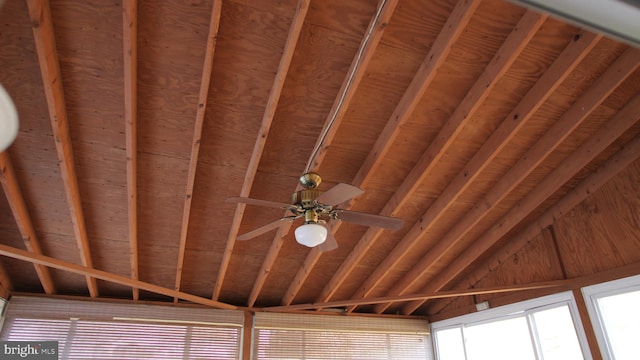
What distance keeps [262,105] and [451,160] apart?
74.5 inches

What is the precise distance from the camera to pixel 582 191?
430 cm

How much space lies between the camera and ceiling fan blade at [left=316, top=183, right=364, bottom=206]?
2.41 m

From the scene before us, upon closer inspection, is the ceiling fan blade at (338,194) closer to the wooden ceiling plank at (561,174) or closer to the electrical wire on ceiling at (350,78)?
the electrical wire on ceiling at (350,78)

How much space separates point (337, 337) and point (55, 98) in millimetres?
5066

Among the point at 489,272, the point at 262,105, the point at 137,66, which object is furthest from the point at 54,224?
the point at 489,272

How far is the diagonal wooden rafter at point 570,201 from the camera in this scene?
3889 millimetres

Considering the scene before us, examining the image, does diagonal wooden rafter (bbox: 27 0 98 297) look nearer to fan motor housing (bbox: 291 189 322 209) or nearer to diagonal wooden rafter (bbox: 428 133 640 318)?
fan motor housing (bbox: 291 189 322 209)

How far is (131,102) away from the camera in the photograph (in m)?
2.57

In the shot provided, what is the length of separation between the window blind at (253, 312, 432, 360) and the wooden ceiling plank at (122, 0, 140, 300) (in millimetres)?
2567

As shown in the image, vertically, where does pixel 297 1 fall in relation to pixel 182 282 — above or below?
above

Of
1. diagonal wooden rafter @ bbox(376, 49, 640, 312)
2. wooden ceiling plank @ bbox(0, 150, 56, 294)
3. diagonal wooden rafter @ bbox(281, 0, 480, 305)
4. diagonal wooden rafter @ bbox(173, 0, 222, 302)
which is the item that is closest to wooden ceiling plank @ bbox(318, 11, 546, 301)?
diagonal wooden rafter @ bbox(281, 0, 480, 305)

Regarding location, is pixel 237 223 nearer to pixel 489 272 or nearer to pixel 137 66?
pixel 137 66

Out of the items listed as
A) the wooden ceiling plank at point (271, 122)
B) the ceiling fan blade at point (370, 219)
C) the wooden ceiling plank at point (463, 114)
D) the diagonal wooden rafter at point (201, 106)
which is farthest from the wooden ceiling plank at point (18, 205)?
the wooden ceiling plank at point (463, 114)

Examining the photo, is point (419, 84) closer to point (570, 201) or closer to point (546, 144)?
point (546, 144)
